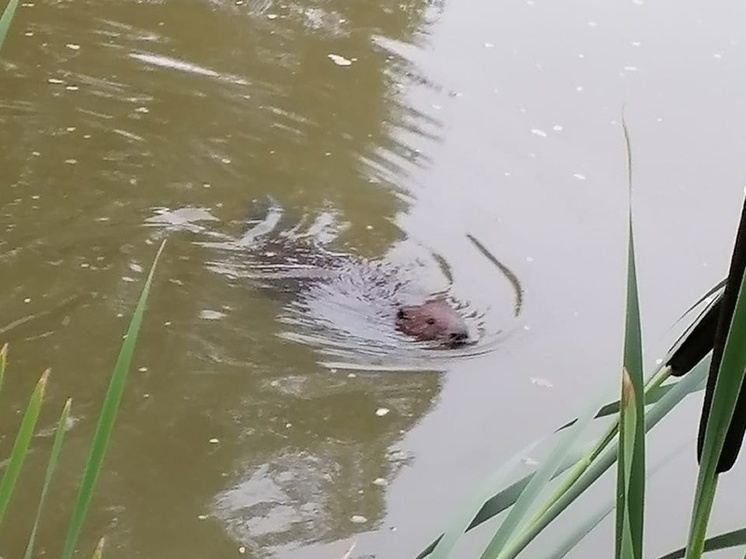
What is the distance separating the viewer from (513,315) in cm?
240

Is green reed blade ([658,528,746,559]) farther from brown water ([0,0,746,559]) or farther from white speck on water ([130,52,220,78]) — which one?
white speck on water ([130,52,220,78])

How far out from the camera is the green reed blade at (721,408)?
52cm

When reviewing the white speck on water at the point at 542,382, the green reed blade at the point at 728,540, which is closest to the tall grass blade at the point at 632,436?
the green reed blade at the point at 728,540

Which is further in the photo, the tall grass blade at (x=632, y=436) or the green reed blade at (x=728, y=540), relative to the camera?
the green reed blade at (x=728, y=540)

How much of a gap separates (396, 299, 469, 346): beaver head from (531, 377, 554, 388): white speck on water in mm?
176

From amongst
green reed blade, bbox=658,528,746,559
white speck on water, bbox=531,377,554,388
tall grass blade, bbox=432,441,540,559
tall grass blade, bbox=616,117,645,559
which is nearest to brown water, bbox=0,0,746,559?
white speck on water, bbox=531,377,554,388

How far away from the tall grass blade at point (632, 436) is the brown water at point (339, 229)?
1.17 m

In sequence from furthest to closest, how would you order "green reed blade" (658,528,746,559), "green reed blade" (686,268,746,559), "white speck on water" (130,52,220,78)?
1. "white speck on water" (130,52,220,78)
2. "green reed blade" (658,528,746,559)
3. "green reed blade" (686,268,746,559)

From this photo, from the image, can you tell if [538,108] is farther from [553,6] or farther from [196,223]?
[196,223]

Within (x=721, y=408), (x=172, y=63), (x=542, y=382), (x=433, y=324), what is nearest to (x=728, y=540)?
(x=721, y=408)

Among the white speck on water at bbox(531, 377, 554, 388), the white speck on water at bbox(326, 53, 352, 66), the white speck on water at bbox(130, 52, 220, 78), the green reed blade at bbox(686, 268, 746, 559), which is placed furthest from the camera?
the white speck on water at bbox(326, 53, 352, 66)

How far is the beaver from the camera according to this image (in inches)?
91.6

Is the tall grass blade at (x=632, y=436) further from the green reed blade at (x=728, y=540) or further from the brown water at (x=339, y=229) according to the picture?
the brown water at (x=339, y=229)

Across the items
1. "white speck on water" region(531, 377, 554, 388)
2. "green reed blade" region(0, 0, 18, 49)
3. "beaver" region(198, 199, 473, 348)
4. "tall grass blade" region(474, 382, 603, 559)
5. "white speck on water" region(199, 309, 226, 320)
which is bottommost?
"white speck on water" region(199, 309, 226, 320)
